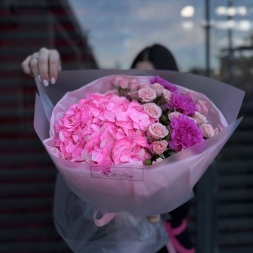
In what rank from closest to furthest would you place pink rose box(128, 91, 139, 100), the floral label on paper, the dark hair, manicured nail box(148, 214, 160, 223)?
1. the floral label on paper
2. pink rose box(128, 91, 139, 100)
3. manicured nail box(148, 214, 160, 223)
4. the dark hair

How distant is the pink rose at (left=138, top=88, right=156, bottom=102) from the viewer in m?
1.25

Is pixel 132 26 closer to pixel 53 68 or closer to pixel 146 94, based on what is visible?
pixel 53 68

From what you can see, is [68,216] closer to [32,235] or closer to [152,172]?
[152,172]

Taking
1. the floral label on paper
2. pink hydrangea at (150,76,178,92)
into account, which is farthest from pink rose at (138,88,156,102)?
the floral label on paper

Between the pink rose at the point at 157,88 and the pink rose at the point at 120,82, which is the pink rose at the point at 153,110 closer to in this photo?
the pink rose at the point at 157,88


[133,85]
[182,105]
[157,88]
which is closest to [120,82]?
[133,85]

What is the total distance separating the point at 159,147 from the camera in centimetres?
113

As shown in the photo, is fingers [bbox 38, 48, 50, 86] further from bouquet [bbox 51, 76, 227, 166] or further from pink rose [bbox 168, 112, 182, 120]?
pink rose [bbox 168, 112, 182, 120]

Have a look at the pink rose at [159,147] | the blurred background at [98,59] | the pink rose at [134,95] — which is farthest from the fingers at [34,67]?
the blurred background at [98,59]

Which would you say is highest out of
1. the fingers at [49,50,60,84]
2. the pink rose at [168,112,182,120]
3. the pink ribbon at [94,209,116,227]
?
the fingers at [49,50,60,84]

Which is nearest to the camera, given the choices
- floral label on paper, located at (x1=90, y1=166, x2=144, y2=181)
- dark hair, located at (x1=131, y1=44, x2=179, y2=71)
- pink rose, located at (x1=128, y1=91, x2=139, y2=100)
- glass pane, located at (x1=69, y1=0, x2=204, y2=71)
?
floral label on paper, located at (x1=90, y1=166, x2=144, y2=181)

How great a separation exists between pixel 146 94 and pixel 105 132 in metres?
0.20

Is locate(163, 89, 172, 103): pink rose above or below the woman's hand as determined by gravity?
below

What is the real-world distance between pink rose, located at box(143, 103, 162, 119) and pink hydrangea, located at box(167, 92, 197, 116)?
6 cm
